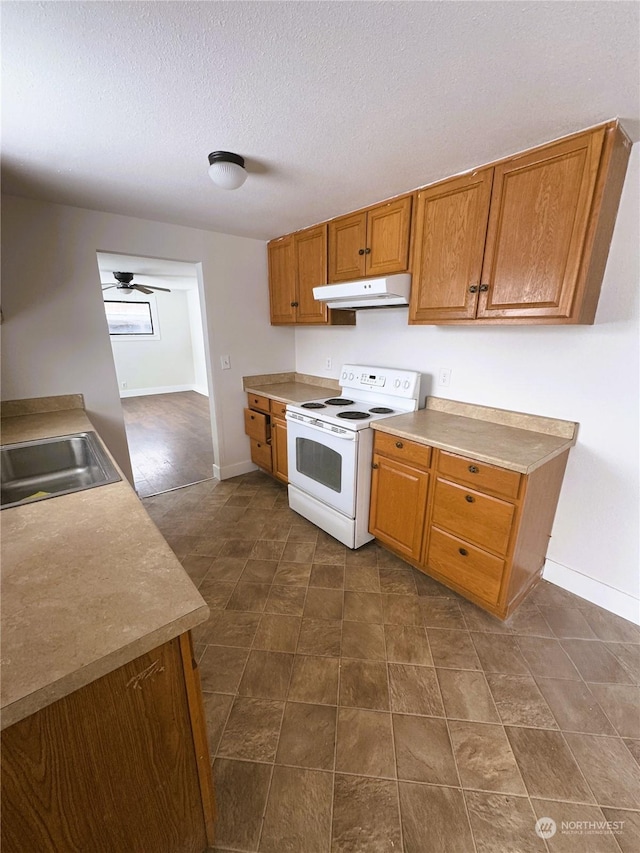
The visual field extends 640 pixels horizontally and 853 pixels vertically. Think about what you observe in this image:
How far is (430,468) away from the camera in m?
1.91

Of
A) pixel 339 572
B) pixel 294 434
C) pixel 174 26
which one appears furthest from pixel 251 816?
pixel 174 26

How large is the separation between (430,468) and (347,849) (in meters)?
1.43

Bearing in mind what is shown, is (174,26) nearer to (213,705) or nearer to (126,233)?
(126,233)

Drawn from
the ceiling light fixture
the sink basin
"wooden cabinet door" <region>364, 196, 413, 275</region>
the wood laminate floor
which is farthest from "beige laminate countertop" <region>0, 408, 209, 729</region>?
the wood laminate floor

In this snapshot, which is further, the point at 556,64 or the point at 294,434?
the point at 294,434

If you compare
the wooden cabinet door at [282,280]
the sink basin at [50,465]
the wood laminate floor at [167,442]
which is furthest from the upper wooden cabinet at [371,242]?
the wood laminate floor at [167,442]

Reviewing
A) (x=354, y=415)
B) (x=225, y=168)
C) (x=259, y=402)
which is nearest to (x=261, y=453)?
(x=259, y=402)

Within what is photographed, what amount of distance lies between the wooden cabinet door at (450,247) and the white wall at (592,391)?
1.10 ft

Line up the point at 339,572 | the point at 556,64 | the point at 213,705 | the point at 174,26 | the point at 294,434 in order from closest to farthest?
the point at 174,26 → the point at 556,64 → the point at 213,705 → the point at 339,572 → the point at 294,434

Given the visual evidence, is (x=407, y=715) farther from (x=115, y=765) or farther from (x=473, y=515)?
(x=115, y=765)

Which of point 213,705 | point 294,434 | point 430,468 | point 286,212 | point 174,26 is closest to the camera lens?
point 174,26

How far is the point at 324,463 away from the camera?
242 centimetres

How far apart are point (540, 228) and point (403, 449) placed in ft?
3.99

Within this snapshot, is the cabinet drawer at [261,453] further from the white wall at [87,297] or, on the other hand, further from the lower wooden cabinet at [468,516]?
the lower wooden cabinet at [468,516]
